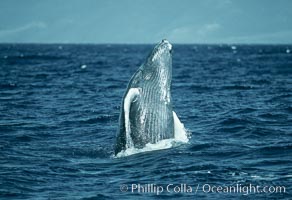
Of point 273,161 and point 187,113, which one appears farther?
point 187,113

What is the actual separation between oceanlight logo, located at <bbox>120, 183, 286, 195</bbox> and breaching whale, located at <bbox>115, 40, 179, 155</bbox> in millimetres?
2575

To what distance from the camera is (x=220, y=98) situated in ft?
86.3

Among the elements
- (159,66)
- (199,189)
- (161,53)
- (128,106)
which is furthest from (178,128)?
(199,189)

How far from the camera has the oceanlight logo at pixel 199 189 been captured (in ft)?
37.4

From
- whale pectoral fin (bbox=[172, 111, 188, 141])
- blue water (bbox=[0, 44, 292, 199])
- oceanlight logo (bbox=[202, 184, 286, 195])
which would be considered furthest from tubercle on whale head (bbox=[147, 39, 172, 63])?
oceanlight logo (bbox=[202, 184, 286, 195])

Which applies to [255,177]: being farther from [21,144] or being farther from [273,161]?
[21,144]

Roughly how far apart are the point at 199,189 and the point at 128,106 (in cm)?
319

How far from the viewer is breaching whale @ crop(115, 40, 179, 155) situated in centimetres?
1423

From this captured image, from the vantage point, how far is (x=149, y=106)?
14484 mm

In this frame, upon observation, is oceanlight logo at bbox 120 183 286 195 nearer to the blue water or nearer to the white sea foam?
the blue water

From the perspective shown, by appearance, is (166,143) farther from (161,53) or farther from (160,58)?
(161,53)

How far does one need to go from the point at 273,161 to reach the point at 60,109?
10585 mm

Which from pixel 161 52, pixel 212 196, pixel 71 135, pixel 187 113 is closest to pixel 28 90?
pixel 187 113

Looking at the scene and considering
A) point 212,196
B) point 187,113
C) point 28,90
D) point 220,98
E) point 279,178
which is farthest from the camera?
point 28,90
